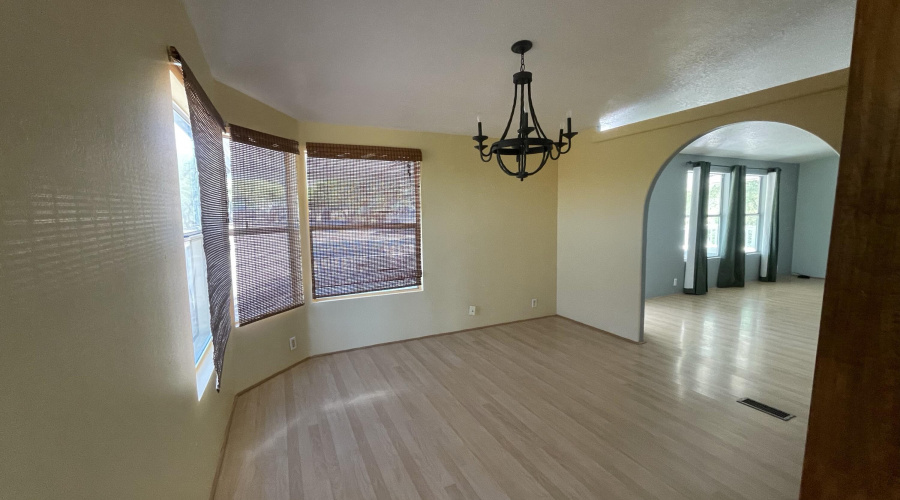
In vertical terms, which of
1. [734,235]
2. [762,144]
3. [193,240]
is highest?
[762,144]

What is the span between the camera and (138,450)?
925 mm

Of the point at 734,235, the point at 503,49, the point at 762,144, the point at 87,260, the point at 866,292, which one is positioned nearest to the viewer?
the point at 866,292

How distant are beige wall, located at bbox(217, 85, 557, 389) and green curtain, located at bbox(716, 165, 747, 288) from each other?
165 inches

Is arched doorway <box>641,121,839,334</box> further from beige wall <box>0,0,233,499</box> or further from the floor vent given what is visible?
beige wall <box>0,0,233,499</box>

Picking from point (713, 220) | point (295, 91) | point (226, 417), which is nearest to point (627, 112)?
point (295, 91)

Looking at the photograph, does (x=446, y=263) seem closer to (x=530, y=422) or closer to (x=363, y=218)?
(x=363, y=218)

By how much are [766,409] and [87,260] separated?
3816 millimetres

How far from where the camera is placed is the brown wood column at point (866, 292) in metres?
0.47

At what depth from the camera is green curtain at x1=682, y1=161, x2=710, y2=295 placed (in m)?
6.05

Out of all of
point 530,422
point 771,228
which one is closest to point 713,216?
point 771,228

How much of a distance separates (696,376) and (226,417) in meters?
Result: 3.84

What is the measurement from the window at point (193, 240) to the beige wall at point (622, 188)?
3.87 metres

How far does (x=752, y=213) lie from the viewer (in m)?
7.14

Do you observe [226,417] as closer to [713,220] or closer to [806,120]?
[806,120]
